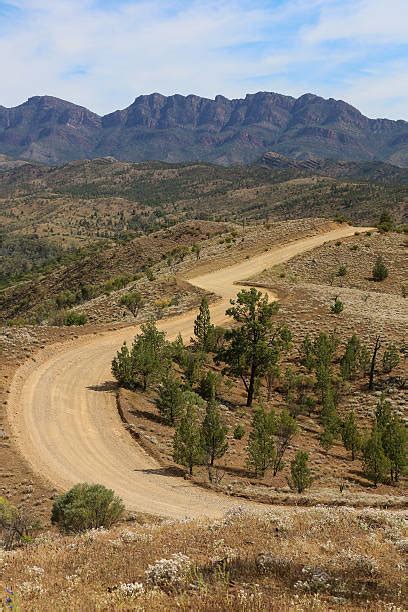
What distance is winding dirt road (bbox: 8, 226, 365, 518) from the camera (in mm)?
16906

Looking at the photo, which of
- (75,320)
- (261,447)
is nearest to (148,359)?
(261,447)

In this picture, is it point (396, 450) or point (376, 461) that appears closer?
point (376, 461)

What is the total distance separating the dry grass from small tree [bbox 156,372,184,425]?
35.5 feet

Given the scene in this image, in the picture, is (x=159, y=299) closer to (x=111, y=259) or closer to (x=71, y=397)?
(x=71, y=397)

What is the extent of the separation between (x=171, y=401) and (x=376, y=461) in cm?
922

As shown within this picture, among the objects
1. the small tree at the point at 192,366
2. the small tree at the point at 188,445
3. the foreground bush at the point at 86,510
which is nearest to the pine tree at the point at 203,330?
the small tree at the point at 192,366

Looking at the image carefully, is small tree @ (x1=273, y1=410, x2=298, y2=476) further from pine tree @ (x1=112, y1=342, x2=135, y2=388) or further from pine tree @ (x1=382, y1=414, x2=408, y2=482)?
pine tree @ (x1=112, y1=342, x2=135, y2=388)

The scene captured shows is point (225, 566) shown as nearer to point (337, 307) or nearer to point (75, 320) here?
point (75, 320)

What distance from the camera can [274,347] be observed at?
98.1 ft

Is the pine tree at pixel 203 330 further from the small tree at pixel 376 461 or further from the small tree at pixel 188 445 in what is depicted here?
the small tree at pixel 188 445

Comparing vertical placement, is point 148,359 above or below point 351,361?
above

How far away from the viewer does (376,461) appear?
69.4ft

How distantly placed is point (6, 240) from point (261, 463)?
183 metres

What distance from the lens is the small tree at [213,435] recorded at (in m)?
19.6
